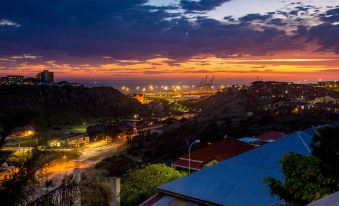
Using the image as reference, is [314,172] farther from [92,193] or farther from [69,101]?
[69,101]

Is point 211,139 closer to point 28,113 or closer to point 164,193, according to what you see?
point 164,193

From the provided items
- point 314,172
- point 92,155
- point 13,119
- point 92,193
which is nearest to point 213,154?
point 314,172

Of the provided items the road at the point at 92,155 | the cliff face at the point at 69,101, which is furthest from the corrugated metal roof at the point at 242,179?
the cliff face at the point at 69,101

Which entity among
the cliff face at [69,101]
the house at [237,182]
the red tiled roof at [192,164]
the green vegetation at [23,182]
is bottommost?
the cliff face at [69,101]

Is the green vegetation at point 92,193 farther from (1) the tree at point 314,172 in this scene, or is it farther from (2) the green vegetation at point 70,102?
(2) the green vegetation at point 70,102

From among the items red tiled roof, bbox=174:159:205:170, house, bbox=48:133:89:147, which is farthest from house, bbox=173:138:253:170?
house, bbox=48:133:89:147
